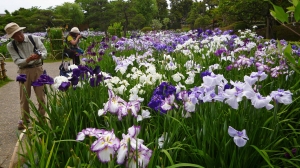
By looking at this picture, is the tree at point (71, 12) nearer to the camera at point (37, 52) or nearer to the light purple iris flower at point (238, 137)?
the camera at point (37, 52)

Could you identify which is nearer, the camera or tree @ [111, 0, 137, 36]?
the camera

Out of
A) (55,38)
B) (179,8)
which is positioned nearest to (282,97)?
(55,38)

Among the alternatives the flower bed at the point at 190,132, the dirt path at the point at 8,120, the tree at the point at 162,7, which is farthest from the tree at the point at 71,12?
the flower bed at the point at 190,132

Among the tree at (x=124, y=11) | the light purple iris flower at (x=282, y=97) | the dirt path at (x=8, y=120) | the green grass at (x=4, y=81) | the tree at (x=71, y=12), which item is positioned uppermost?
the tree at (x=71, y=12)

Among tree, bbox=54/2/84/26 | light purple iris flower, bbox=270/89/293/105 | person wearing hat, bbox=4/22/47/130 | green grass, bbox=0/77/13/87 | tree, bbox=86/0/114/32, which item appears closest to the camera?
light purple iris flower, bbox=270/89/293/105

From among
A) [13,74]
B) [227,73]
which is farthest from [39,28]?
[227,73]

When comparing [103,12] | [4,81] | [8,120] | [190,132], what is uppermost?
[103,12]

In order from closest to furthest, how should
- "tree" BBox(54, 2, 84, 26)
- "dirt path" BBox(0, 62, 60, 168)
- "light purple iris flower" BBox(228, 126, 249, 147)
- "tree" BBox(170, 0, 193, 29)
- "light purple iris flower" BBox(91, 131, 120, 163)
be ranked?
"light purple iris flower" BBox(91, 131, 120, 163) < "light purple iris flower" BBox(228, 126, 249, 147) < "dirt path" BBox(0, 62, 60, 168) < "tree" BBox(54, 2, 84, 26) < "tree" BBox(170, 0, 193, 29)

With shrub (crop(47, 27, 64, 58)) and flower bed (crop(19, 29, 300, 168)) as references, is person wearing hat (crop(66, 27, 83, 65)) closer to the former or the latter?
flower bed (crop(19, 29, 300, 168))

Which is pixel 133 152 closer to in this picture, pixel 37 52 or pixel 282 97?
pixel 282 97

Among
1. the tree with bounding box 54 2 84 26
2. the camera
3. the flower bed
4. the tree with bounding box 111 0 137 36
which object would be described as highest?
the tree with bounding box 54 2 84 26

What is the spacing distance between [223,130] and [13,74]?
396 inches

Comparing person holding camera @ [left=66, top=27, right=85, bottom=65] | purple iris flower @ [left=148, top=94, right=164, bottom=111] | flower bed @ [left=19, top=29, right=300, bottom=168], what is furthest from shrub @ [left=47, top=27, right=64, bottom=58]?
purple iris flower @ [left=148, top=94, right=164, bottom=111]

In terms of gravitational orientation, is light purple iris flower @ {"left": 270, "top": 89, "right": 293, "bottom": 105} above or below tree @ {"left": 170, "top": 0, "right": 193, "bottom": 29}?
below
